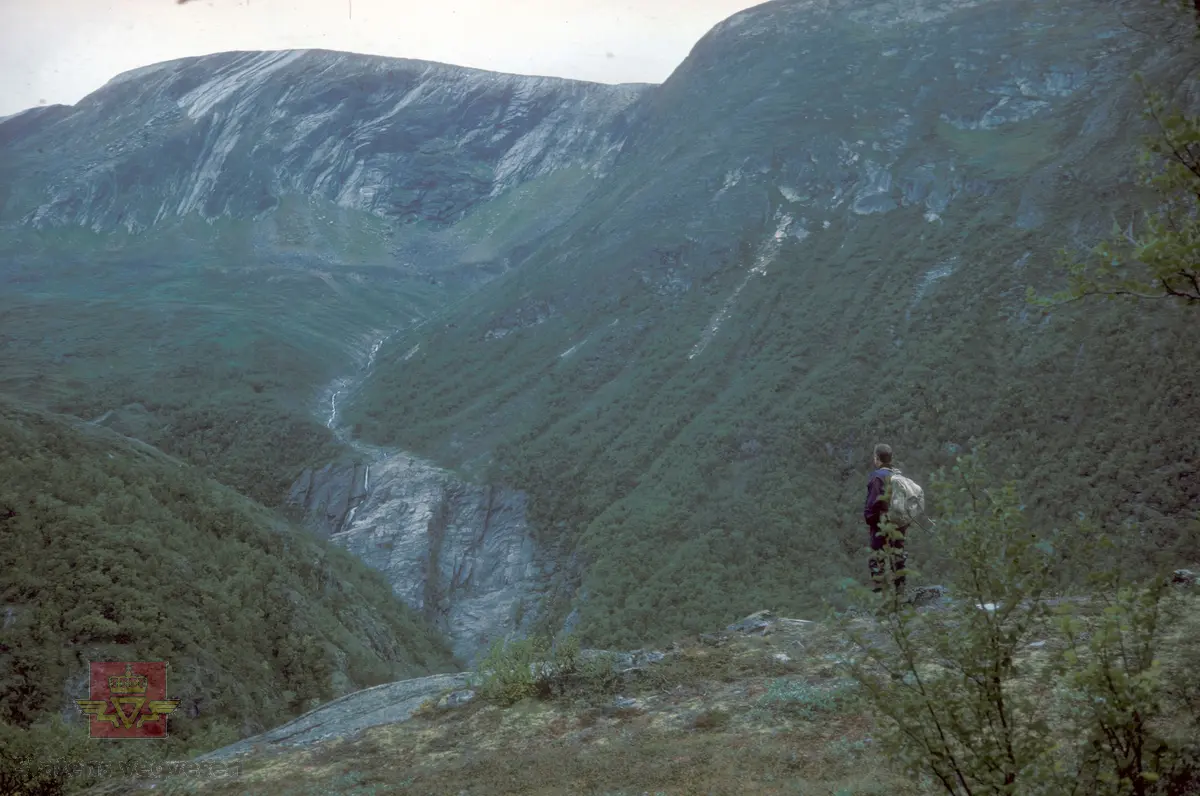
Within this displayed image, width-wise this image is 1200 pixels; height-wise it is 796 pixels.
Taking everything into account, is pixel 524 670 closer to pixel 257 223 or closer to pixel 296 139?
pixel 257 223

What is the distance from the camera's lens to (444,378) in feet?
262

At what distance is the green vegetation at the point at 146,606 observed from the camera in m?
13.9

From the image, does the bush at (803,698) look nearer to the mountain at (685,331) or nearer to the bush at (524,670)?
the bush at (524,670)

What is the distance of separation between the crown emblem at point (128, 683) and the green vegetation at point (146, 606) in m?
0.46

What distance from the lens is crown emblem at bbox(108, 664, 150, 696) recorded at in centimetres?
1455

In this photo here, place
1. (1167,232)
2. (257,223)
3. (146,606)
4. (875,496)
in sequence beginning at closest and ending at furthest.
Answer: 1. (1167,232)
2. (875,496)
3. (146,606)
4. (257,223)

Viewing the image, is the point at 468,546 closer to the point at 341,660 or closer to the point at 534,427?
the point at 534,427

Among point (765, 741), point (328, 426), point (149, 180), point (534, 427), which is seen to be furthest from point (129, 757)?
point (149, 180)

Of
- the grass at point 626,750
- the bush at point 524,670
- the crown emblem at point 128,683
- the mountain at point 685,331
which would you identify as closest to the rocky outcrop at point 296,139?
the mountain at point 685,331

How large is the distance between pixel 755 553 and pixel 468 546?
73.8 ft

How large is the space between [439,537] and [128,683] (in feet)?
127

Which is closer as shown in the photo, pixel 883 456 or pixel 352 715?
pixel 883 456

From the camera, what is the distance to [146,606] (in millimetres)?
16984

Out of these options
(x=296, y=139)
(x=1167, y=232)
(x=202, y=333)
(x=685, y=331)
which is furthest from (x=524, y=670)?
(x=296, y=139)
